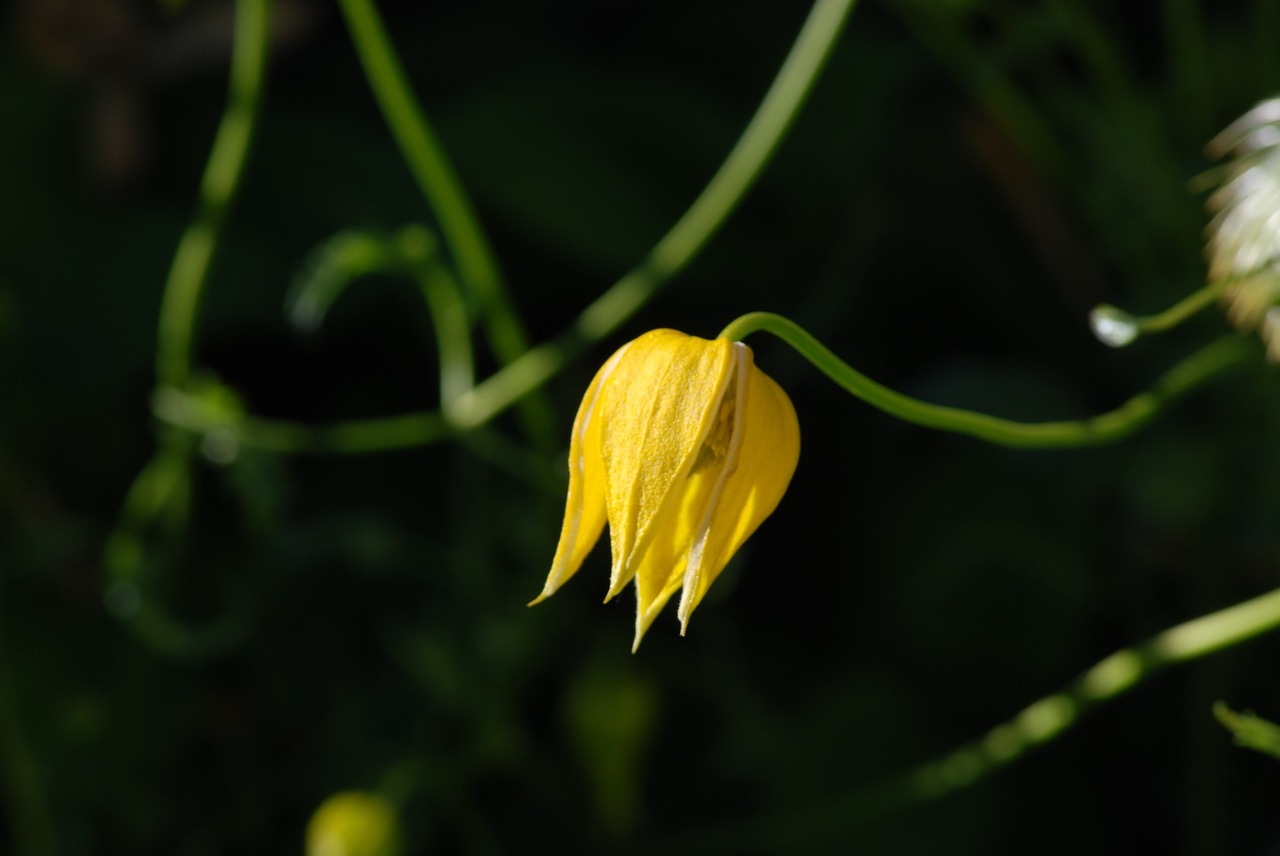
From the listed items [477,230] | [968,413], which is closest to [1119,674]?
[968,413]

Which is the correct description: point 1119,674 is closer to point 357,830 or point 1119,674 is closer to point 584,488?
point 584,488

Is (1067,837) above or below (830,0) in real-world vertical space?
below

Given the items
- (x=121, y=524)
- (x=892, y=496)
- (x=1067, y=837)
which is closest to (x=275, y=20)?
(x=121, y=524)

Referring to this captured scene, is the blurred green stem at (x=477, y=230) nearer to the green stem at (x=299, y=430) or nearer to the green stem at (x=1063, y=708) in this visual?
the green stem at (x=299, y=430)

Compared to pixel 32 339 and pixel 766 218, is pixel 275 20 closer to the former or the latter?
pixel 32 339

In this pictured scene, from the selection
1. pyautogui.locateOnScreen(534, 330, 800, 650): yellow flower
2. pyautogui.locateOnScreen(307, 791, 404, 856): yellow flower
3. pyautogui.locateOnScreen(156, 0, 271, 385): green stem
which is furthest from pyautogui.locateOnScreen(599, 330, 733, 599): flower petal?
pyautogui.locateOnScreen(307, 791, 404, 856): yellow flower

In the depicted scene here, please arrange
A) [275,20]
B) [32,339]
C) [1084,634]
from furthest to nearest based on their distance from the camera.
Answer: [275,20] < [32,339] < [1084,634]

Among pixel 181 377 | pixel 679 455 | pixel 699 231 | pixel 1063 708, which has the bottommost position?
pixel 1063 708
